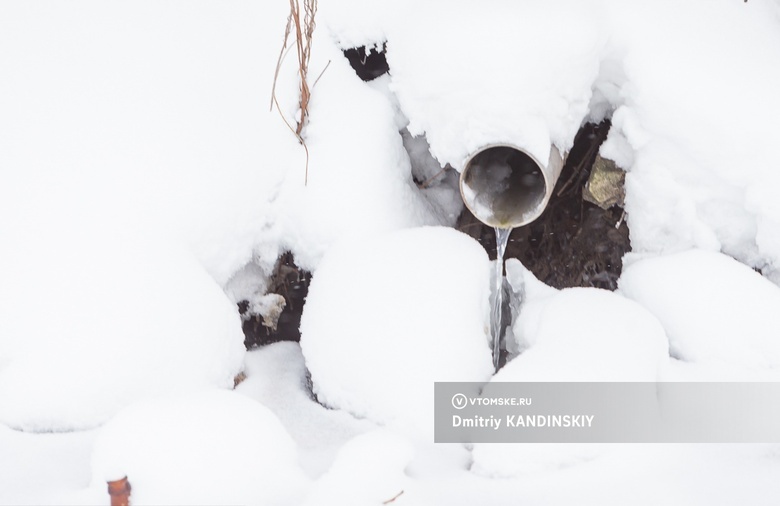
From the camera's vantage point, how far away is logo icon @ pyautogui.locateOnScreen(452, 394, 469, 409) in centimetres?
173

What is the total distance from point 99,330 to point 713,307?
5.84ft

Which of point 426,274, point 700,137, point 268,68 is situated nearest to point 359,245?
point 426,274

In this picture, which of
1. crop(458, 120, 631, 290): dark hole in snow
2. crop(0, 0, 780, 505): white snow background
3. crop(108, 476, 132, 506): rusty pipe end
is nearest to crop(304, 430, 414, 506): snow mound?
crop(0, 0, 780, 505): white snow background

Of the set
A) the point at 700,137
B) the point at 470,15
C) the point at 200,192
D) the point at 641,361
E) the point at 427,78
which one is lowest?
the point at 641,361

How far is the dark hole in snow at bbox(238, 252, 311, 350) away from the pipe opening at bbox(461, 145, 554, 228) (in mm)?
708

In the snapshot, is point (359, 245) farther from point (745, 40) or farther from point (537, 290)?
point (745, 40)

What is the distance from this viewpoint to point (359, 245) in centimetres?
200

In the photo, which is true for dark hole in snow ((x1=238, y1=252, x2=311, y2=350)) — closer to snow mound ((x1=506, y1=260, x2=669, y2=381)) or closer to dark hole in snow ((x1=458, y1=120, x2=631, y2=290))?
dark hole in snow ((x1=458, y1=120, x2=631, y2=290))

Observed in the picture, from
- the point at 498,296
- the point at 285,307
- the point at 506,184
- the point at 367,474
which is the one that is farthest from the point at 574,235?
the point at 367,474

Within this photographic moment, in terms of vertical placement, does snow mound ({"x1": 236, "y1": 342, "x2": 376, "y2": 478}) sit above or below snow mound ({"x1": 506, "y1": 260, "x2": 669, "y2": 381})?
below

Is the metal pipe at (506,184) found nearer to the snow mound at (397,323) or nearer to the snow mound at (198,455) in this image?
the snow mound at (397,323)

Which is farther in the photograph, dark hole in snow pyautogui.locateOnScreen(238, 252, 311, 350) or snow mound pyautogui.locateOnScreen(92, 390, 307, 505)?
dark hole in snow pyautogui.locateOnScreen(238, 252, 311, 350)

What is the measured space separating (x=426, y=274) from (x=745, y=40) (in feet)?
4.36

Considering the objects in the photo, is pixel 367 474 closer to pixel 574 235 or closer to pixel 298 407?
pixel 298 407
